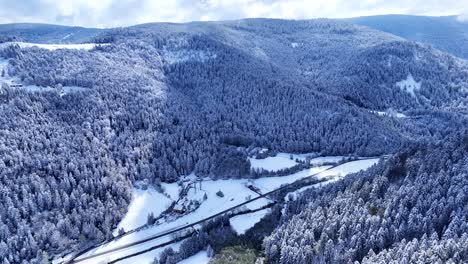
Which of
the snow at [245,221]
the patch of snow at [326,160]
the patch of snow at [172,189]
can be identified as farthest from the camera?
the patch of snow at [326,160]

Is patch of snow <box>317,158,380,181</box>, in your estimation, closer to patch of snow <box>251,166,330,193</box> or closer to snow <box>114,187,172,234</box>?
patch of snow <box>251,166,330,193</box>

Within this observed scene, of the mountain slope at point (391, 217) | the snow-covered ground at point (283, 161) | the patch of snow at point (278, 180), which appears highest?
the mountain slope at point (391, 217)

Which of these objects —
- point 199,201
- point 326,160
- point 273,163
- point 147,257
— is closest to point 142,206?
point 199,201

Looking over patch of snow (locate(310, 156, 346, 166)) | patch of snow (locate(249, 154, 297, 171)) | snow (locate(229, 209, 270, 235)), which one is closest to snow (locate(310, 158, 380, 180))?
patch of snow (locate(310, 156, 346, 166))

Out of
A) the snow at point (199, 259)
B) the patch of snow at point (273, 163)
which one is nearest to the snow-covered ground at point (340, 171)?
the patch of snow at point (273, 163)

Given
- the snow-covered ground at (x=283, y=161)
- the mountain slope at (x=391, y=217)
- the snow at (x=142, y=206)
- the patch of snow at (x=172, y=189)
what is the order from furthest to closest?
the snow-covered ground at (x=283, y=161) < the patch of snow at (x=172, y=189) < the snow at (x=142, y=206) < the mountain slope at (x=391, y=217)

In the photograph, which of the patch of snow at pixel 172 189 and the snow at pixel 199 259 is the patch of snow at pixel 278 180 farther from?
the snow at pixel 199 259

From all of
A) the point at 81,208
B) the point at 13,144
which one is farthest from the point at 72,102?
the point at 81,208

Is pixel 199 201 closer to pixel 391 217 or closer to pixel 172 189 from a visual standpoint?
pixel 172 189
